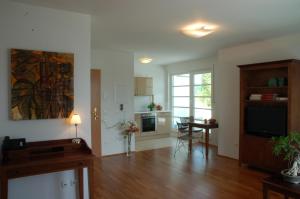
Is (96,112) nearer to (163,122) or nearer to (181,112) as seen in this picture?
(163,122)

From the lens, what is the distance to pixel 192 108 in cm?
774

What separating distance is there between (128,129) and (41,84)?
308cm

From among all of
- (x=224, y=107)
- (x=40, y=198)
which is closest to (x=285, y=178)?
(x=40, y=198)

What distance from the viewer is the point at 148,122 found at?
7754mm

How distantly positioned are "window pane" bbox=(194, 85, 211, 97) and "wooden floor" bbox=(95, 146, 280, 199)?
6.96 ft

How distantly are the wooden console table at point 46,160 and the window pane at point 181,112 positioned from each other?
5.36m

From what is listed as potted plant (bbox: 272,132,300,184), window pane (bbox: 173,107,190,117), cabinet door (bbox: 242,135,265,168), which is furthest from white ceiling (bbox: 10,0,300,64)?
window pane (bbox: 173,107,190,117)

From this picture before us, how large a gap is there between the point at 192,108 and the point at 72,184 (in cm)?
522

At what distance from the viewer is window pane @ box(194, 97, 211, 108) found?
7.15 m

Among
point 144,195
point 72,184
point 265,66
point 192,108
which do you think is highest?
point 265,66

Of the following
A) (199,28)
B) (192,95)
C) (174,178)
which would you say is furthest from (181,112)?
(199,28)

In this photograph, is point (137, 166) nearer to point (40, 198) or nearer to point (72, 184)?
point (72, 184)

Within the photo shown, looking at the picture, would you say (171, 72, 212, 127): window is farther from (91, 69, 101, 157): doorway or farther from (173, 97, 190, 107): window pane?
(91, 69, 101, 157): doorway

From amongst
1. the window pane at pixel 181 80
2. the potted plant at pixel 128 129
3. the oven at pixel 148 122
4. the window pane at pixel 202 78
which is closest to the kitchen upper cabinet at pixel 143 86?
the oven at pixel 148 122
